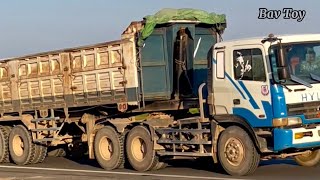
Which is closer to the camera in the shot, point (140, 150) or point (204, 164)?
point (140, 150)

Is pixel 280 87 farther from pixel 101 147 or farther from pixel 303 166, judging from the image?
pixel 101 147

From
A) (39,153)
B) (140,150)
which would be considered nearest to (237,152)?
(140,150)

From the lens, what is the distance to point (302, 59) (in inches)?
516

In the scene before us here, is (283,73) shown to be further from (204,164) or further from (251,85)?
(204,164)

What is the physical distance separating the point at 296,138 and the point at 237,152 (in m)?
1.20

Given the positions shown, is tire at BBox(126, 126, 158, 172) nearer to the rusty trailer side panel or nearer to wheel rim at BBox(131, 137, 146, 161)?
wheel rim at BBox(131, 137, 146, 161)

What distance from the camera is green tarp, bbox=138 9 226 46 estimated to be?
15430 mm

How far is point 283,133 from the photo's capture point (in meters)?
12.7

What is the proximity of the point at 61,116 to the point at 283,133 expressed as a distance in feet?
23.4

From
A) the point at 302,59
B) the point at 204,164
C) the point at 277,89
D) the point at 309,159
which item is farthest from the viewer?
the point at 204,164

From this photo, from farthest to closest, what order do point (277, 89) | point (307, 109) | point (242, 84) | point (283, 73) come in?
point (242, 84) < point (307, 109) < point (277, 89) < point (283, 73)

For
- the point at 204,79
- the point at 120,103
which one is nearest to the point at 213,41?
the point at 204,79

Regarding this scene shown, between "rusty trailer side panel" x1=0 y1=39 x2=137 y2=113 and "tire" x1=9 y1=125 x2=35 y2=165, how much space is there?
585 mm

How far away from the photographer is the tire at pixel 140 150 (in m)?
15.4
